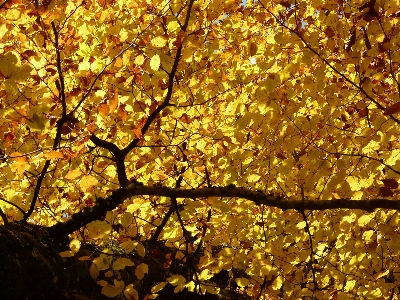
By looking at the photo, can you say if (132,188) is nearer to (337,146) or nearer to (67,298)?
(67,298)

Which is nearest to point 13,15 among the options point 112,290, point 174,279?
point 112,290

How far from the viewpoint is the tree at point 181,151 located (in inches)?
128

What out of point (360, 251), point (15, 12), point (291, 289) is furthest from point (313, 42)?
point (15, 12)

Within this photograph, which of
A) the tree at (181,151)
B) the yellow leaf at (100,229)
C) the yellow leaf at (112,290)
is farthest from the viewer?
the yellow leaf at (100,229)

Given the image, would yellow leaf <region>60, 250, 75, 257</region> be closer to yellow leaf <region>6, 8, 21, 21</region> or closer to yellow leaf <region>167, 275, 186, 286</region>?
yellow leaf <region>167, 275, 186, 286</region>

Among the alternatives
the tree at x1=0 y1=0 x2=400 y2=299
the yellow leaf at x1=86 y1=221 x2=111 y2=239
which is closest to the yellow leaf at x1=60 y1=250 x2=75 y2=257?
the tree at x1=0 y1=0 x2=400 y2=299

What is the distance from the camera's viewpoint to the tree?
10.7ft

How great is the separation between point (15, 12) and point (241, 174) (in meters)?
2.88

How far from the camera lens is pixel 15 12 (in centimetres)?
309

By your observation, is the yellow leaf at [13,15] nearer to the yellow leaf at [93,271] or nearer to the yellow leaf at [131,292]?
the yellow leaf at [93,271]

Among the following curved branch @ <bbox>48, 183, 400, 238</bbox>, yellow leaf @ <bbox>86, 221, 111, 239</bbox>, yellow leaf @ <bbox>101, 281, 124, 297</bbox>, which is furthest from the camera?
yellow leaf @ <bbox>86, 221, 111, 239</bbox>

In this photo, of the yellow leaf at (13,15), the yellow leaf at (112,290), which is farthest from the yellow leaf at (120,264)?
the yellow leaf at (13,15)

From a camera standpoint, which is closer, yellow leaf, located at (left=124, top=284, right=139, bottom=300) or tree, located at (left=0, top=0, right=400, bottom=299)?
yellow leaf, located at (left=124, top=284, right=139, bottom=300)

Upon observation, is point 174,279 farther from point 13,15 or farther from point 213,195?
point 13,15
